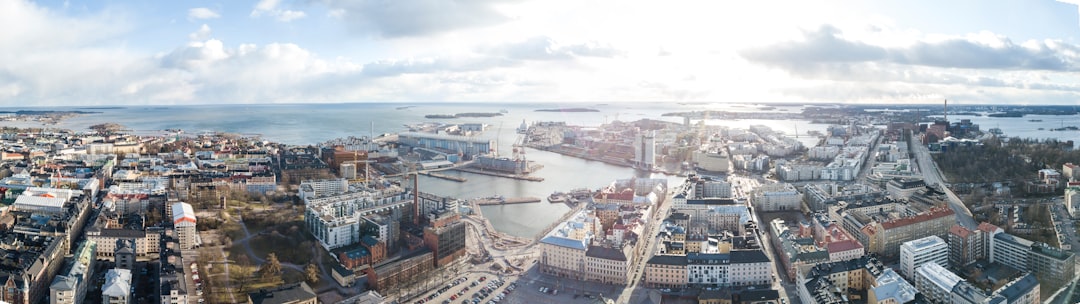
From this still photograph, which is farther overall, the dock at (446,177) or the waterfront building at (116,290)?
the dock at (446,177)

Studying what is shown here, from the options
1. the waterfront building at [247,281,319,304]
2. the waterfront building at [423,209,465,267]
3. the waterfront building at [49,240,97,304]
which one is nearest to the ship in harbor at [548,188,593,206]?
the waterfront building at [423,209,465,267]

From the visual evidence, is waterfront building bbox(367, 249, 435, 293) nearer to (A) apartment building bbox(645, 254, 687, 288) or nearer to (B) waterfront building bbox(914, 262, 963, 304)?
(A) apartment building bbox(645, 254, 687, 288)

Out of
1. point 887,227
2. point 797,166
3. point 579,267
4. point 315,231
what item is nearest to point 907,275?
point 887,227

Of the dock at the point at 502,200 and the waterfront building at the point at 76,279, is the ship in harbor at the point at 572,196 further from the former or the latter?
the waterfront building at the point at 76,279

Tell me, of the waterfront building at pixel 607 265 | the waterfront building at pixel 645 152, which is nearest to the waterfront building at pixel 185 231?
the waterfront building at pixel 607 265

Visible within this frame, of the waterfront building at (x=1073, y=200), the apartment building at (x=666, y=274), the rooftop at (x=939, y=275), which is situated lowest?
the apartment building at (x=666, y=274)

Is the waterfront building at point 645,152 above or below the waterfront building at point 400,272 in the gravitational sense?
above
